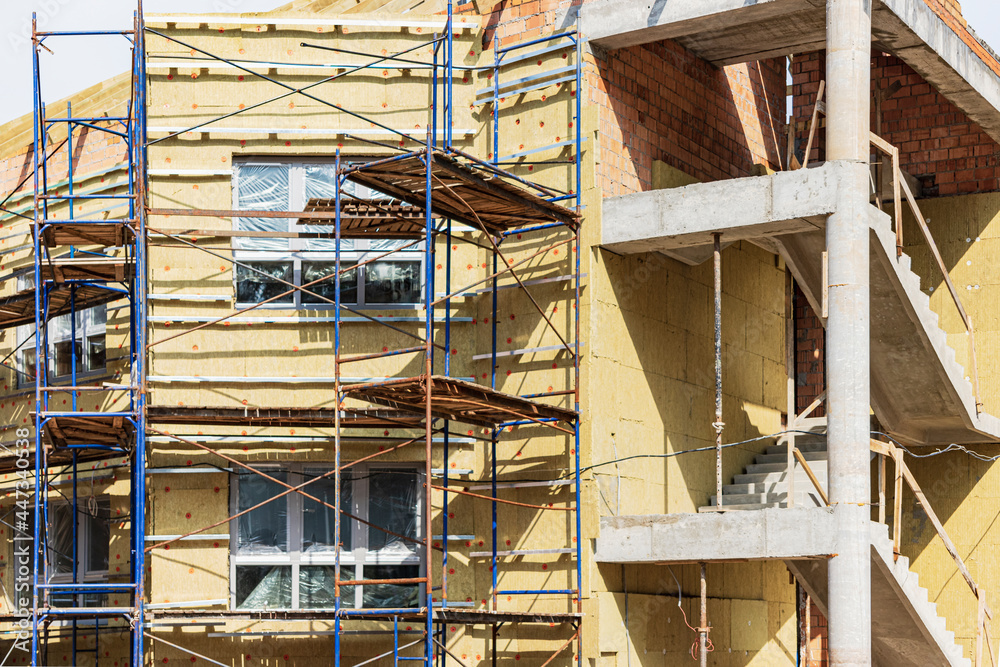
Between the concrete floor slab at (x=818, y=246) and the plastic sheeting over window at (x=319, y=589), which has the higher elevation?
the concrete floor slab at (x=818, y=246)

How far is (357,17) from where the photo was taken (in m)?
15.4

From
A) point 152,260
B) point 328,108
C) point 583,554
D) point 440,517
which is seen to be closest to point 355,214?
point 328,108

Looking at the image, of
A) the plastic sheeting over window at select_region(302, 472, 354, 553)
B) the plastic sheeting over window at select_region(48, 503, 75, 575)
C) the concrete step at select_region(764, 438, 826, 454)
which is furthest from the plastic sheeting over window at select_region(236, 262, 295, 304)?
the concrete step at select_region(764, 438, 826, 454)

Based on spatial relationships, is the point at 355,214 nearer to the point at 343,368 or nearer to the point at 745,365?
the point at 343,368

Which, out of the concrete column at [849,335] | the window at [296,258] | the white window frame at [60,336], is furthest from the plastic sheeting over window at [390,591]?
the concrete column at [849,335]

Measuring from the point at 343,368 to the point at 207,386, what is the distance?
1.57m

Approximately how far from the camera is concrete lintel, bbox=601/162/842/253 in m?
13.0

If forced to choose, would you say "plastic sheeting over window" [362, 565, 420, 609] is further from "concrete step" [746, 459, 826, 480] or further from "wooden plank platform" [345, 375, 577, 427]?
"concrete step" [746, 459, 826, 480]

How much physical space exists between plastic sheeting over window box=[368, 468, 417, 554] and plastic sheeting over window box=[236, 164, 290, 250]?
3.02 metres

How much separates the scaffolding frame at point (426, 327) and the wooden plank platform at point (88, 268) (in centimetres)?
21

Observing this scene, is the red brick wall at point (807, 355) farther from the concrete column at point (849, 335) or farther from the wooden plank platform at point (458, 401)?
the wooden plank platform at point (458, 401)

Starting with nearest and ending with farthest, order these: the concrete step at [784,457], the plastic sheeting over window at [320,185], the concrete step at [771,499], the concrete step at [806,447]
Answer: the plastic sheeting over window at [320,185] → the concrete step at [771,499] → the concrete step at [784,457] → the concrete step at [806,447]

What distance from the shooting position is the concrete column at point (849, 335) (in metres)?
12.2

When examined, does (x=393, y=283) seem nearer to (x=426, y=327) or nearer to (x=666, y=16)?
(x=426, y=327)
